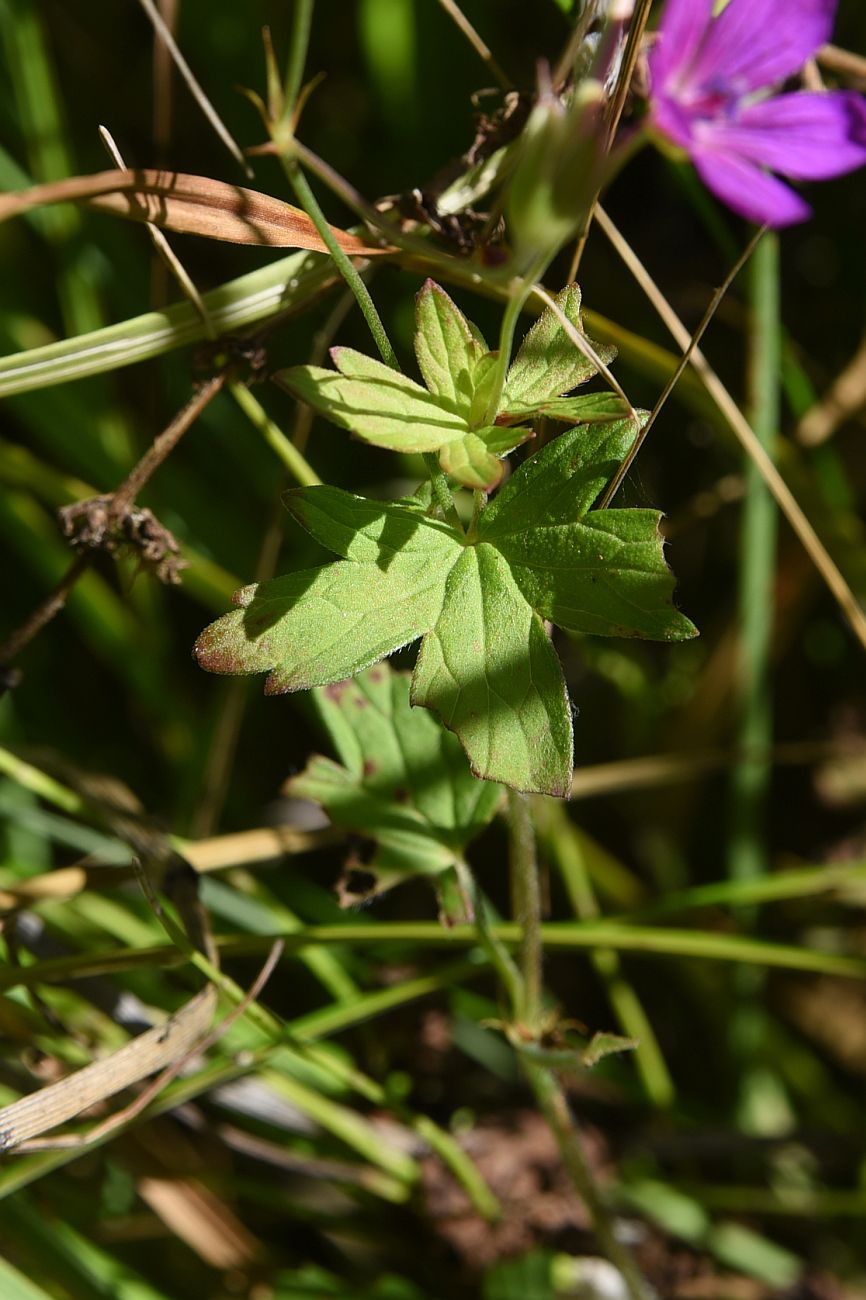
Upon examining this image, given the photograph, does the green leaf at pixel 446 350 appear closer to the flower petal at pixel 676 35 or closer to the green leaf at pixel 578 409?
the green leaf at pixel 578 409

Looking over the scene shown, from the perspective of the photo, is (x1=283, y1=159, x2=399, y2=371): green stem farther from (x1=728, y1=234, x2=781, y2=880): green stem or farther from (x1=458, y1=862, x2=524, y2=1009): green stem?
(x1=728, y1=234, x2=781, y2=880): green stem

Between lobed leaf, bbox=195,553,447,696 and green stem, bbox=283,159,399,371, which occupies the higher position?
green stem, bbox=283,159,399,371

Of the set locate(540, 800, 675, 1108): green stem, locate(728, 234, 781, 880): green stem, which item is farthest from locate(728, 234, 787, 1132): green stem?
locate(540, 800, 675, 1108): green stem

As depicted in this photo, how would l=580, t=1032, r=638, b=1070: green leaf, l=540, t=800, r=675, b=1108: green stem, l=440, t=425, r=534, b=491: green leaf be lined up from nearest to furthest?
1. l=440, t=425, r=534, b=491: green leaf
2. l=580, t=1032, r=638, b=1070: green leaf
3. l=540, t=800, r=675, b=1108: green stem

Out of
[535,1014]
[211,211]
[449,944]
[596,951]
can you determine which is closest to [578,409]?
[211,211]

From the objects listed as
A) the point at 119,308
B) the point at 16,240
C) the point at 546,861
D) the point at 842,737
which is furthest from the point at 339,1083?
the point at 16,240

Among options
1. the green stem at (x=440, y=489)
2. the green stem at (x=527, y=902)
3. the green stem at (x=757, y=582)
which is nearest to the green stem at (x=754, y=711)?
the green stem at (x=757, y=582)
